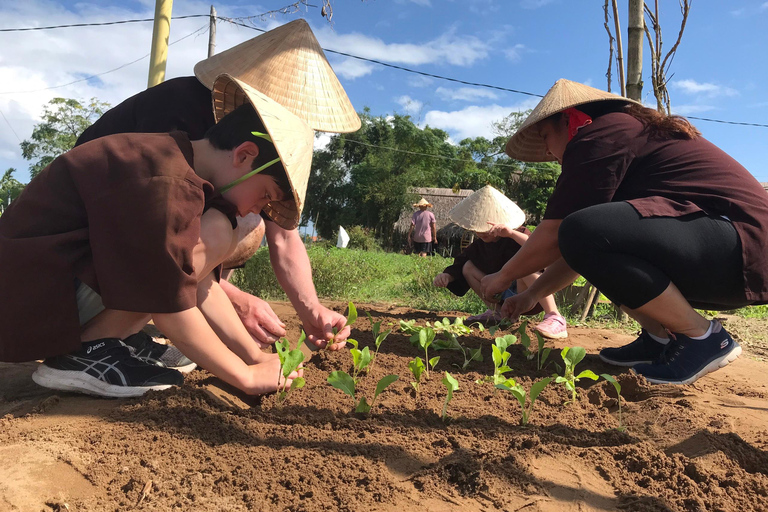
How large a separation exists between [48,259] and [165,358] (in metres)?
0.83

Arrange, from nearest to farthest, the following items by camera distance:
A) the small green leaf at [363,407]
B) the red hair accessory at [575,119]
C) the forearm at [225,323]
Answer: the small green leaf at [363,407] < the forearm at [225,323] < the red hair accessory at [575,119]

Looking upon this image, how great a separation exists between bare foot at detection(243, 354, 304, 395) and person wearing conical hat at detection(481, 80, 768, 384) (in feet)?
4.14

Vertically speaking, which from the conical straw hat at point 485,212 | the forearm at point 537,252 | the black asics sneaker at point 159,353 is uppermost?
the conical straw hat at point 485,212

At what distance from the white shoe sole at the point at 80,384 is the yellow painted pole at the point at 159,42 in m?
3.48

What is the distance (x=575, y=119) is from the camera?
2.54 metres

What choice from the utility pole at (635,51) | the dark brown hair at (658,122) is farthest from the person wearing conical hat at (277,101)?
the utility pole at (635,51)

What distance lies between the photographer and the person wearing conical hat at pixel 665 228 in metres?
2.05

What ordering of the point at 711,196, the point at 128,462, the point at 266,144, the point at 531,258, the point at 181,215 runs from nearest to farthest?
1. the point at 128,462
2. the point at 181,215
3. the point at 266,144
4. the point at 711,196
5. the point at 531,258

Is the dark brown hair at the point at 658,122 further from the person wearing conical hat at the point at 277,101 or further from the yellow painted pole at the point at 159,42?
the yellow painted pole at the point at 159,42

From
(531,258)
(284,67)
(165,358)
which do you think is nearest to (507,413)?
(531,258)

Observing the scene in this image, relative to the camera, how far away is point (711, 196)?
2.09 meters

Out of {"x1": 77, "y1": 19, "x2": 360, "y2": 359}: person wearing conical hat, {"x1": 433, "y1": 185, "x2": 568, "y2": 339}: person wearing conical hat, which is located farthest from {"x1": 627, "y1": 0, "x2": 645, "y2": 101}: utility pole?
{"x1": 77, "y1": 19, "x2": 360, "y2": 359}: person wearing conical hat

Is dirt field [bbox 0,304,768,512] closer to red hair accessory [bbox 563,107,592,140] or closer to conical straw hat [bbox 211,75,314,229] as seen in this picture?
conical straw hat [bbox 211,75,314,229]

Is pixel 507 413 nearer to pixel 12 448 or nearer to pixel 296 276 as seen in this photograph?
pixel 296 276
